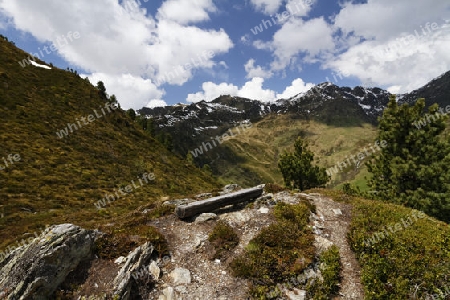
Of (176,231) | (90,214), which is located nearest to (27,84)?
(90,214)

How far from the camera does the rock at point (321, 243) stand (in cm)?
1305

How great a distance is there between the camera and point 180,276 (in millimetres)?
11125

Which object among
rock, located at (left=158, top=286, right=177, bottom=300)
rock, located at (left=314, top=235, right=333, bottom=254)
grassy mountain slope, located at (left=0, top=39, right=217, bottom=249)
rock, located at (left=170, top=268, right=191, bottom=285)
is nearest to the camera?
rock, located at (left=158, top=286, right=177, bottom=300)

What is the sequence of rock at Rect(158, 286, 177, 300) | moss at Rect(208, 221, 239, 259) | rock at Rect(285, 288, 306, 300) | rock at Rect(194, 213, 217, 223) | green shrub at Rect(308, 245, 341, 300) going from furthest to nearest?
rock at Rect(194, 213, 217, 223), moss at Rect(208, 221, 239, 259), green shrub at Rect(308, 245, 341, 300), rock at Rect(285, 288, 306, 300), rock at Rect(158, 286, 177, 300)

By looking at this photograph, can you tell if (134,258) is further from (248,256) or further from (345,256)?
(345,256)

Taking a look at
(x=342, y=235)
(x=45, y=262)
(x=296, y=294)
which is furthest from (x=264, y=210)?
(x=45, y=262)

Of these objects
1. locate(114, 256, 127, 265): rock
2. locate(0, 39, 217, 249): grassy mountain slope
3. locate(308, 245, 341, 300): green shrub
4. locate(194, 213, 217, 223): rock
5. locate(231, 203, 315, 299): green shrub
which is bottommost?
locate(308, 245, 341, 300): green shrub

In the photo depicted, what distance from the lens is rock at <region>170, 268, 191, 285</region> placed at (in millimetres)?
10898

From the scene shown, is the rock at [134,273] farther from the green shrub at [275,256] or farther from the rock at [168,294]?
the green shrub at [275,256]

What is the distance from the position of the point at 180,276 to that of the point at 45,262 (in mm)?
5324

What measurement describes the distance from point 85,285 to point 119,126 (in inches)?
2282

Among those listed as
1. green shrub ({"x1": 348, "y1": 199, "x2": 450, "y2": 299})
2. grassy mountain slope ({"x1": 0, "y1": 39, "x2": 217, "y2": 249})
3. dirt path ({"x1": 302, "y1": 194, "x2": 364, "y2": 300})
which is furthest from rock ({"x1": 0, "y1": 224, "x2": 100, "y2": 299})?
green shrub ({"x1": 348, "y1": 199, "x2": 450, "y2": 299})

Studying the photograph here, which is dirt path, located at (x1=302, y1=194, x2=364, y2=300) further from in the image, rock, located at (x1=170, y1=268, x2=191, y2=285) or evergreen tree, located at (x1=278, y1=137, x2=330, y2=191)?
evergreen tree, located at (x1=278, y1=137, x2=330, y2=191)

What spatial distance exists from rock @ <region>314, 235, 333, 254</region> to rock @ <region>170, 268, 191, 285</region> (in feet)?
22.2
